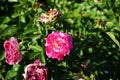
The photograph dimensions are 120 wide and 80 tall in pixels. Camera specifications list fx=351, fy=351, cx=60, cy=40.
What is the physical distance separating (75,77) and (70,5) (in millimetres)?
1151

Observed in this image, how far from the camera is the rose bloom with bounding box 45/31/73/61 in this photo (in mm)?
1997

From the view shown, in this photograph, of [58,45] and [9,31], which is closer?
[58,45]

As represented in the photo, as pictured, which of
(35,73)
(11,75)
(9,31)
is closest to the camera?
(35,73)

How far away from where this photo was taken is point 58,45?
6.57 feet

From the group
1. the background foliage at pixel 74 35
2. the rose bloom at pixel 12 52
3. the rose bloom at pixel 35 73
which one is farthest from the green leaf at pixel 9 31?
the rose bloom at pixel 35 73

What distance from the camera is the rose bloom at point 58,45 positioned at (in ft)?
6.55

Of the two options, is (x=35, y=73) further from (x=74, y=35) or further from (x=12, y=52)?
(x=74, y=35)

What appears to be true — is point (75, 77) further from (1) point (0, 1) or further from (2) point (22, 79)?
(1) point (0, 1)

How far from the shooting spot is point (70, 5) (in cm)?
323

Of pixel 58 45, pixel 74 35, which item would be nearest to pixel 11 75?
pixel 58 45

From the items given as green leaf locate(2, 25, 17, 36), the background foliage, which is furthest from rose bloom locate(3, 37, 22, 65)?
green leaf locate(2, 25, 17, 36)

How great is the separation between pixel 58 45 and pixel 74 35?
0.75m

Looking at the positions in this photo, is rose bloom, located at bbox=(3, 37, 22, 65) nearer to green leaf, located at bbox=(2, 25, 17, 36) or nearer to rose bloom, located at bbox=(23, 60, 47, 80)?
rose bloom, located at bbox=(23, 60, 47, 80)

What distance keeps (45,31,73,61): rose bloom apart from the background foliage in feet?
0.29
